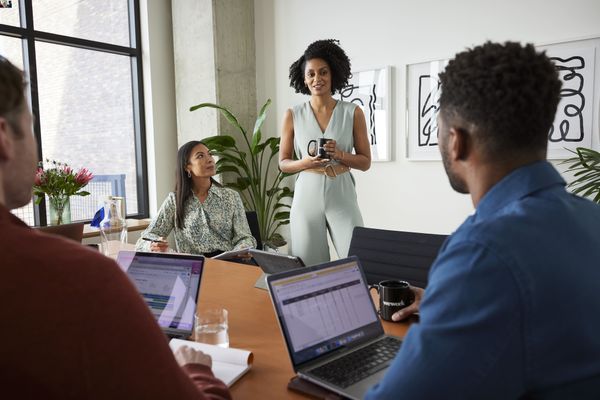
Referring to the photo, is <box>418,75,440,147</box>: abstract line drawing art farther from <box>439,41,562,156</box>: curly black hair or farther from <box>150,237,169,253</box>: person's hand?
<box>439,41,562,156</box>: curly black hair

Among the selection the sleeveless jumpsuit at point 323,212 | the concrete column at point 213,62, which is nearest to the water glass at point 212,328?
the sleeveless jumpsuit at point 323,212

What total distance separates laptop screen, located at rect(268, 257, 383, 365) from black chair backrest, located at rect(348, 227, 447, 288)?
2.28 ft

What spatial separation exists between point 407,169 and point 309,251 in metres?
1.49

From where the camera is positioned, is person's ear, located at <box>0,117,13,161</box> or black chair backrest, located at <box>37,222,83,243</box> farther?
black chair backrest, located at <box>37,222,83,243</box>

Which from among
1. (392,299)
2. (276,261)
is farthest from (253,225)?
(392,299)

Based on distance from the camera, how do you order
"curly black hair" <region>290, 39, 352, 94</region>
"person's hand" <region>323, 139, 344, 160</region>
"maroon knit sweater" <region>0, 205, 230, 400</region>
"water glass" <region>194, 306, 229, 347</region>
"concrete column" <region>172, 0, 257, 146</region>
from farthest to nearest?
1. "concrete column" <region>172, 0, 257, 146</region>
2. "curly black hair" <region>290, 39, 352, 94</region>
3. "person's hand" <region>323, 139, 344, 160</region>
4. "water glass" <region>194, 306, 229, 347</region>
5. "maroon knit sweater" <region>0, 205, 230, 400</region>

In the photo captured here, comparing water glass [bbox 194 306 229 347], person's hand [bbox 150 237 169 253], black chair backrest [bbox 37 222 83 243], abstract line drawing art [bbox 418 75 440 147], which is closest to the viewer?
water glass [bbox 194 306 229 347]

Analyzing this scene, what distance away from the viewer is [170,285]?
1420 millimetres

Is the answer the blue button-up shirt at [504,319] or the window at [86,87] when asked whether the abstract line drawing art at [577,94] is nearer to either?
the blue button-up shirt at [504,319]

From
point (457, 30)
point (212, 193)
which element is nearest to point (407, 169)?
point (457, 30)

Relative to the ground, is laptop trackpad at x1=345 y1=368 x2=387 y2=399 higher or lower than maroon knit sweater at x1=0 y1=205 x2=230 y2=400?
lower

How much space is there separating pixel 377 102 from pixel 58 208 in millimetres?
2540

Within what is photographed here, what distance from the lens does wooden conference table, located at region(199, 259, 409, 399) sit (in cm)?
107

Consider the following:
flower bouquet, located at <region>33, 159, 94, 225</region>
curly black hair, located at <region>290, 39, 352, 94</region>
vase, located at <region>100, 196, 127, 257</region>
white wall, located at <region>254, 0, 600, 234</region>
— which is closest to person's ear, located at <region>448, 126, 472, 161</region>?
vase, located at <region>100, 196, 127, 257</region>
